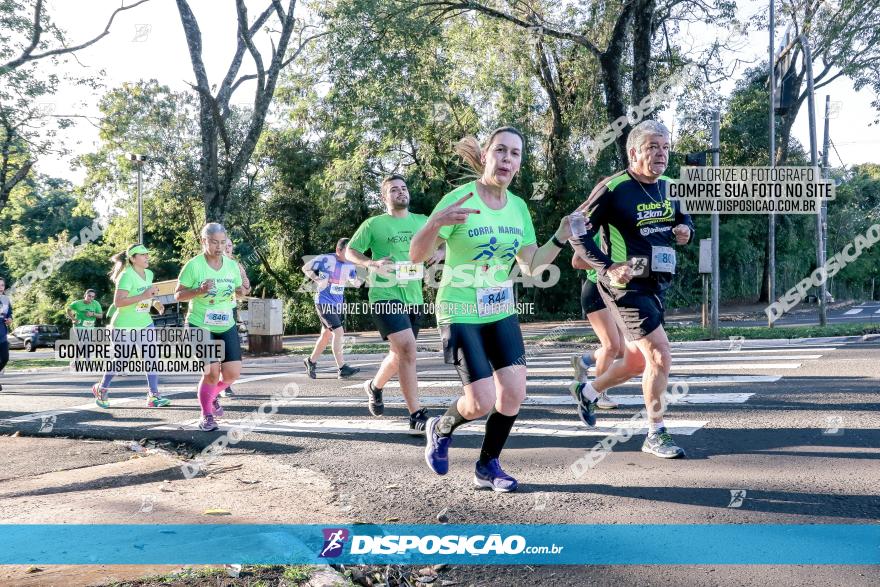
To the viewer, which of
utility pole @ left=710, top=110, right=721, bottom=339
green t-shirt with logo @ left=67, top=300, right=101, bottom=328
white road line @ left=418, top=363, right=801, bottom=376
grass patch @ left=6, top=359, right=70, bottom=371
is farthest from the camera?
grass patch @ left=6, top=359, right=70, bottom=371

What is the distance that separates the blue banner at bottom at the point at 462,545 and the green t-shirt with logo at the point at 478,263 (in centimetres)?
126

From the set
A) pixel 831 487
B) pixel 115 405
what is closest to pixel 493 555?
pixel 831 487

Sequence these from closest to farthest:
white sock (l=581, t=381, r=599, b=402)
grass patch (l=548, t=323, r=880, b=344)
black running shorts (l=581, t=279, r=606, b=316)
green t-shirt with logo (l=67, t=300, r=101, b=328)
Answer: white sock (l=581, t=381, r=599, b=402) < black running shorts (l=581, t=279, r=606, b=316) < grass patch (l=548, t=323, r=880, b=344) < green t-shirt with logo (l=67, t=300, r=101, b=328)

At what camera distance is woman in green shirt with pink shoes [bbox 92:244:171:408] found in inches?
352

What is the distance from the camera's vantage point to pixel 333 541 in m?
3.63

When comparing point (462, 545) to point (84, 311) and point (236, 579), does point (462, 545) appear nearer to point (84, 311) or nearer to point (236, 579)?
point (236, 579)

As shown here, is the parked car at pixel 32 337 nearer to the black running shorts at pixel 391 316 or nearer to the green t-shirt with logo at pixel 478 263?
the black running shorts at pixel 391 316

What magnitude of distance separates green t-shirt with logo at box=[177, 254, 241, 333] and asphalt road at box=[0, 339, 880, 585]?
1107 millimetres

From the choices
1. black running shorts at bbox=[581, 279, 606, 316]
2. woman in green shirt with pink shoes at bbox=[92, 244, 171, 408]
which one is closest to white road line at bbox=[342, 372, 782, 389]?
black running shorts at bbox=[581, 279, 606, 316]

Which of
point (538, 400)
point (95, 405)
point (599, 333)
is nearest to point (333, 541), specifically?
point (599, 333)

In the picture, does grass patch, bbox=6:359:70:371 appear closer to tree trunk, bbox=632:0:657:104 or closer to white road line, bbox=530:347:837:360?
white road line, bbox=530:347:837:360

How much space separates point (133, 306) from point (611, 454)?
6602mm

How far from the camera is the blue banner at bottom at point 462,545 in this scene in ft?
11.0

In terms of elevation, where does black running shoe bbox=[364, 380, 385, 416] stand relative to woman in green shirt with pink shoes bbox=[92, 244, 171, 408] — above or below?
below
